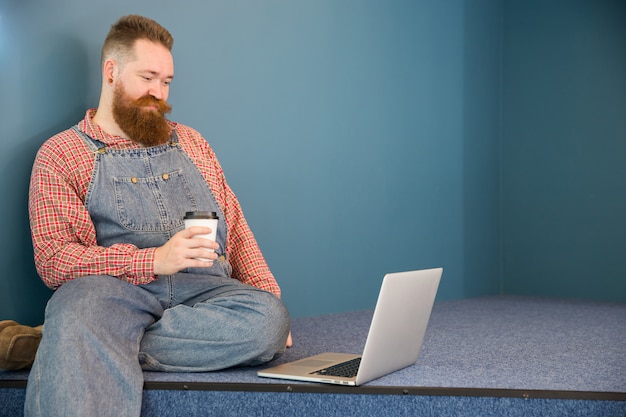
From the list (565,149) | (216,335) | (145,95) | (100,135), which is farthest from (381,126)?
(216,335)

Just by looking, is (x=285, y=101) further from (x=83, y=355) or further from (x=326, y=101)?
(x=83, y=355)

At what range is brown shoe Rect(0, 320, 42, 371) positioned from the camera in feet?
6.02

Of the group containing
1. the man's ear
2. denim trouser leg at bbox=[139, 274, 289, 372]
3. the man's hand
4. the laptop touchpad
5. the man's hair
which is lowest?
the laptop touchpad

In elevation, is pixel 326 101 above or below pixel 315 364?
above

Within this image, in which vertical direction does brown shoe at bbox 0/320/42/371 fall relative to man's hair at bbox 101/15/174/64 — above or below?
below

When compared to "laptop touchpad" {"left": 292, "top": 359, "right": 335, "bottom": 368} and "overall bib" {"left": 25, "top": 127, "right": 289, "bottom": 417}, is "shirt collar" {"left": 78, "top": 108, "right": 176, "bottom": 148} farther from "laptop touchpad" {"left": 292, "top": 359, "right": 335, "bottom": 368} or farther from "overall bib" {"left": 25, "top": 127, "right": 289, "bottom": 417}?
"laptop touchpad" {"left": 292, "top": 359, "right": 335, "bottom": 368}

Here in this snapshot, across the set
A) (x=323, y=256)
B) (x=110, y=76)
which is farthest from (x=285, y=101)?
(x=110, y=76)

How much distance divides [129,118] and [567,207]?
105 inches

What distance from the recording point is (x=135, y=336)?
6.08 ft

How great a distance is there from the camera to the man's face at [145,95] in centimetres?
212

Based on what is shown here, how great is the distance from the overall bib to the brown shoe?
0.16m

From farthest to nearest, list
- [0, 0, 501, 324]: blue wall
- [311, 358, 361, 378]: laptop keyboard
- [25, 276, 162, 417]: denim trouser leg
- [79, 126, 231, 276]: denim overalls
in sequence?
1. [0, 0, 501, 324]: blue wall
2. [79, 126, 231, 276]: denim overalls
3. [311, 358, 361, 378]: laptop keyboard
4. [25, 276, 162, 417]: denim trouser leg

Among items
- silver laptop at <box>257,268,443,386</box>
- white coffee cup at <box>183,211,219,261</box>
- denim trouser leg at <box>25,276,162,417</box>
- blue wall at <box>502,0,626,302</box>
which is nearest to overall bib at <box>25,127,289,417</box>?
denim trouser leg at <box>25,276,162,417</box>

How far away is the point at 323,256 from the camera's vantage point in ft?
10.7
